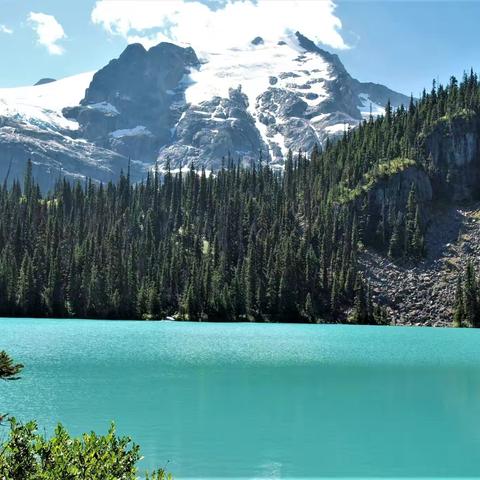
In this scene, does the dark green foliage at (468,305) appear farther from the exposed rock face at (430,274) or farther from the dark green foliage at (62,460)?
the dark green foliage at (62,460)

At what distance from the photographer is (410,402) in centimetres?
4597

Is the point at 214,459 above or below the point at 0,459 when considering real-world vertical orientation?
below

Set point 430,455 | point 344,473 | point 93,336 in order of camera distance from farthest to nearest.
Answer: point 93,336
point 430,455
point 344,473

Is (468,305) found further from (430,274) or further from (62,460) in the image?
(62,460)

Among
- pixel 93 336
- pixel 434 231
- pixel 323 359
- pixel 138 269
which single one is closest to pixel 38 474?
pixel 323 359

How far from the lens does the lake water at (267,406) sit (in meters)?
30.9

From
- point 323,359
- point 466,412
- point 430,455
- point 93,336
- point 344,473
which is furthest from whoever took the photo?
point 93,336

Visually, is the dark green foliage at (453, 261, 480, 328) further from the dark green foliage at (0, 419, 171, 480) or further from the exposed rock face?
the dark green foliage at (0, 419, 171, 480)

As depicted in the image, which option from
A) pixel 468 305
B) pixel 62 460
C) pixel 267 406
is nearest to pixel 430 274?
pixel 468 305

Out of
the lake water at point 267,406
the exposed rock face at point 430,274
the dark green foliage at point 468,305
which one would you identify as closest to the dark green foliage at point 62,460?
the lake water at point 267,406

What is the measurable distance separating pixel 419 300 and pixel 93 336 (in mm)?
95766

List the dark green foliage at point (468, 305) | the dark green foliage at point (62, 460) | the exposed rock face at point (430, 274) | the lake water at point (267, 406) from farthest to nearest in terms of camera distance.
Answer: the exposed rock face at point (430, 274) < the dark green foliage at point (468, 305) < the lake water at point (267, 406) < the dark green foliage at point (62, 460)

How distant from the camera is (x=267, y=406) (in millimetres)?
43156

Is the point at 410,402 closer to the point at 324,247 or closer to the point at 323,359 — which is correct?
the point at 323,359
